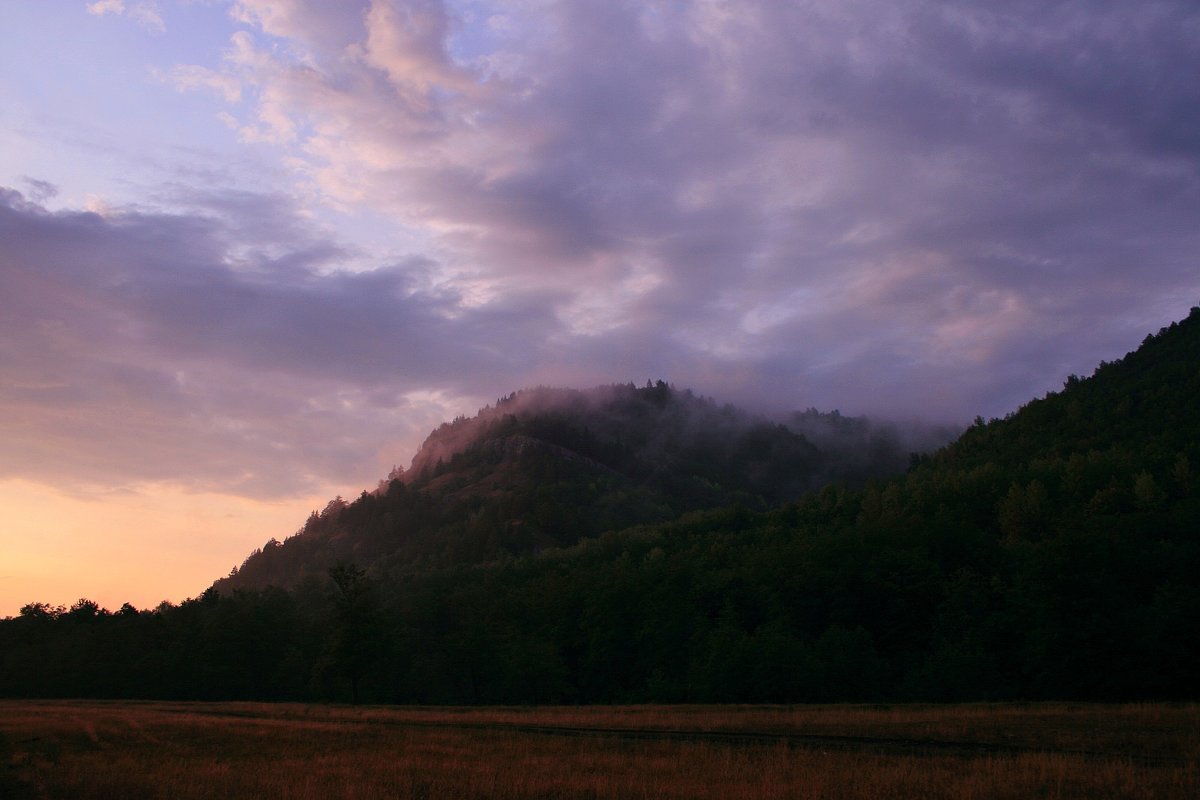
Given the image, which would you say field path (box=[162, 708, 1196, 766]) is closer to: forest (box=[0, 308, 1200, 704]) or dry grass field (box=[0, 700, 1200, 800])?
dry grass field (box=[0, 700, 1200, 800])

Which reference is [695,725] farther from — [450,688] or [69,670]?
[69,670]

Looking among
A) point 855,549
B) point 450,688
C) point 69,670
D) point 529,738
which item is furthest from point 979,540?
point 69,670

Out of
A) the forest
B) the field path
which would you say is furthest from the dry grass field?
the forest

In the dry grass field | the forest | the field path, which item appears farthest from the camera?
the forest

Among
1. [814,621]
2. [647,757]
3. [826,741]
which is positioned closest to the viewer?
[647,757]

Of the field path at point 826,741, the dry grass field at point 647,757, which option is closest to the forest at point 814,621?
the dry grass field at point 647,757

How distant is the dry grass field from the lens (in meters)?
20.8

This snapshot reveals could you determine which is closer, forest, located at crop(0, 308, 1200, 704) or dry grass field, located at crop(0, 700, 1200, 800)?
dry grass field, located at crop(0, 700, 1200, 800)

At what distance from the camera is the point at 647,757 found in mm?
27531

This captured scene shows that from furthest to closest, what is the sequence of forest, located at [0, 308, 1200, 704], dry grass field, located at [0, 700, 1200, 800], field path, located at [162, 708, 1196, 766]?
forest, located at [0, 308, 1200, 704] → field path, located at [162, 708, 1196, 766] → dry grass field, located at [0, 700, 1200, 800]

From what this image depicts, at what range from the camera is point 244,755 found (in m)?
30.5

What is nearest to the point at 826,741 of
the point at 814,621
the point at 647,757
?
the point at 647,757

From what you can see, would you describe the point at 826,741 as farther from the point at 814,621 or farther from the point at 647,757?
the point at 814,621

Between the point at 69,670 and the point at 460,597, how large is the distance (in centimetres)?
4505
